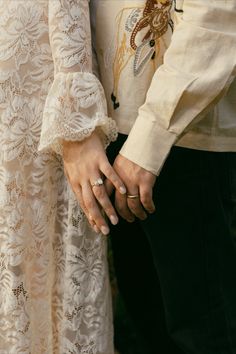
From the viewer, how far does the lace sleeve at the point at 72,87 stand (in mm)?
1378

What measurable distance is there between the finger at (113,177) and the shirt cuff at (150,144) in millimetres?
54

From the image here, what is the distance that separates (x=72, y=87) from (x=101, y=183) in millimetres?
201

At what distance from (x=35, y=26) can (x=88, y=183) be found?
0.35 metres

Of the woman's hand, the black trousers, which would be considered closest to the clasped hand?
the woman's hand

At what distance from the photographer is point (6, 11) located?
145cm

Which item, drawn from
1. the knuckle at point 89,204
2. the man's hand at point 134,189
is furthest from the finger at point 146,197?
the knuckle at point 89,204

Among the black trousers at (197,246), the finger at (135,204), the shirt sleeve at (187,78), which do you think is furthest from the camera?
the black trousers at (197,246)

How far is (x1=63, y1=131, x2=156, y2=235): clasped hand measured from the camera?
4.47 ft

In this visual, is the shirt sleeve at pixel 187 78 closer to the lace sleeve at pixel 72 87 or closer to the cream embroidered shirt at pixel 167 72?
the cream embroidered shirt at pixel 167 72

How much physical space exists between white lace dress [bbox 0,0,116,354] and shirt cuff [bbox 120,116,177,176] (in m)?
0.09

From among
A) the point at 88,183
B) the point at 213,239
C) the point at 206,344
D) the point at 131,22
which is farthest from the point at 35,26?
the point at 206,344

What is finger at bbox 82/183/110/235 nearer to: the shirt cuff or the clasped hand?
the clasped hand

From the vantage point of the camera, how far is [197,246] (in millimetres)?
1538

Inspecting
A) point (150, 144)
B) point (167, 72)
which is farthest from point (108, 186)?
point (167, 72)
